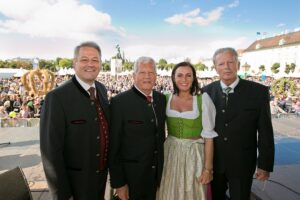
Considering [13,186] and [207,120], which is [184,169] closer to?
[207,120]

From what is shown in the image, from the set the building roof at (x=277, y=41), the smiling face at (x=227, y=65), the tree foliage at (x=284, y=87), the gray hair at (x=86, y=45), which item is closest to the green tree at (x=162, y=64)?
the building roof at (x=277, y=41)

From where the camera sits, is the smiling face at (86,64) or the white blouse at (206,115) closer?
the smiling face at (86,64)

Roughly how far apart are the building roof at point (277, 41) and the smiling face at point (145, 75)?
75.2m

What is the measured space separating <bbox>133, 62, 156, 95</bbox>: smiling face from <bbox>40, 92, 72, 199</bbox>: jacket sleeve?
0.70 meters

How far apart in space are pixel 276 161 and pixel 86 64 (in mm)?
3923

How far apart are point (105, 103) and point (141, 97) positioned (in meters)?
0.33

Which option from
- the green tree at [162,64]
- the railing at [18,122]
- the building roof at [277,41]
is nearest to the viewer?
the railing at [18,122]

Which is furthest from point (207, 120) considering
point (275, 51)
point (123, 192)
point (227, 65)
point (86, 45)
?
point (275, 51)

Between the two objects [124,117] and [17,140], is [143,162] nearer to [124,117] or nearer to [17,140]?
[124,117]

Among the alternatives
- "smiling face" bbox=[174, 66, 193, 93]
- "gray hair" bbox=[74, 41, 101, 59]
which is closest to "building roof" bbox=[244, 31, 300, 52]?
"smiling face" bbox=[174, 66, 193, 93]

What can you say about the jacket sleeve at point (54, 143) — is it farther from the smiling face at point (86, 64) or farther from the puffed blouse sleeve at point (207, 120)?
the puffed blouse sleeve at point (207, 120)

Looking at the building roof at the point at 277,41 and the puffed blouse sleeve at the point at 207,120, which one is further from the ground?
the building roof at the point at 277,41

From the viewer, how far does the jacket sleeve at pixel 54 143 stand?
2018 millimetres

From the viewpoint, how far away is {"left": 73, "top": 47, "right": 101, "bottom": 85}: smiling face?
2176 millimetres
